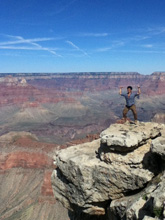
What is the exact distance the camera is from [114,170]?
10.6 meters

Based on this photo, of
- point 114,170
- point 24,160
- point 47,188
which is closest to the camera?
point 114,170

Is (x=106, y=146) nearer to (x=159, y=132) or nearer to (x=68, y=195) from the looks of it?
(x=159, y=132)

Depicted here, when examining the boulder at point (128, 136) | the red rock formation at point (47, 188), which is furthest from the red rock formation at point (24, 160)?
the boulder at point (128, 136)

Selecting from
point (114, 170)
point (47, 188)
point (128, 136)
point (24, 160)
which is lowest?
point (47, 188)

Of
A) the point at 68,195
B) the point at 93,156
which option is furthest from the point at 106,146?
the point at 68,195

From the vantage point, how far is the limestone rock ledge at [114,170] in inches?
395

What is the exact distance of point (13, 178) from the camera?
53531mm

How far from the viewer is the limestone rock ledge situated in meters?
10.0

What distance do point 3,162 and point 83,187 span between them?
1927 inches

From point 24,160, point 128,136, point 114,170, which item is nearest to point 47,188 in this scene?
point 24,160

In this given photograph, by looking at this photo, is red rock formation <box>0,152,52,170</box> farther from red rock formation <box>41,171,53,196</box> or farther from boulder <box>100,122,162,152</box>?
boulder <box>100,122,162,152</box>

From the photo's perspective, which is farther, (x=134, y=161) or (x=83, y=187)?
(x=83, y=187)

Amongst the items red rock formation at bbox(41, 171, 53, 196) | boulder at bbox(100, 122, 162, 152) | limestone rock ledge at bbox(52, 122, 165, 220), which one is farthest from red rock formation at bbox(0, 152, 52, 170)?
boulder at bbox(100, 122, 162, 152)

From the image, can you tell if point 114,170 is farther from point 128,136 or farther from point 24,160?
point 24,160
